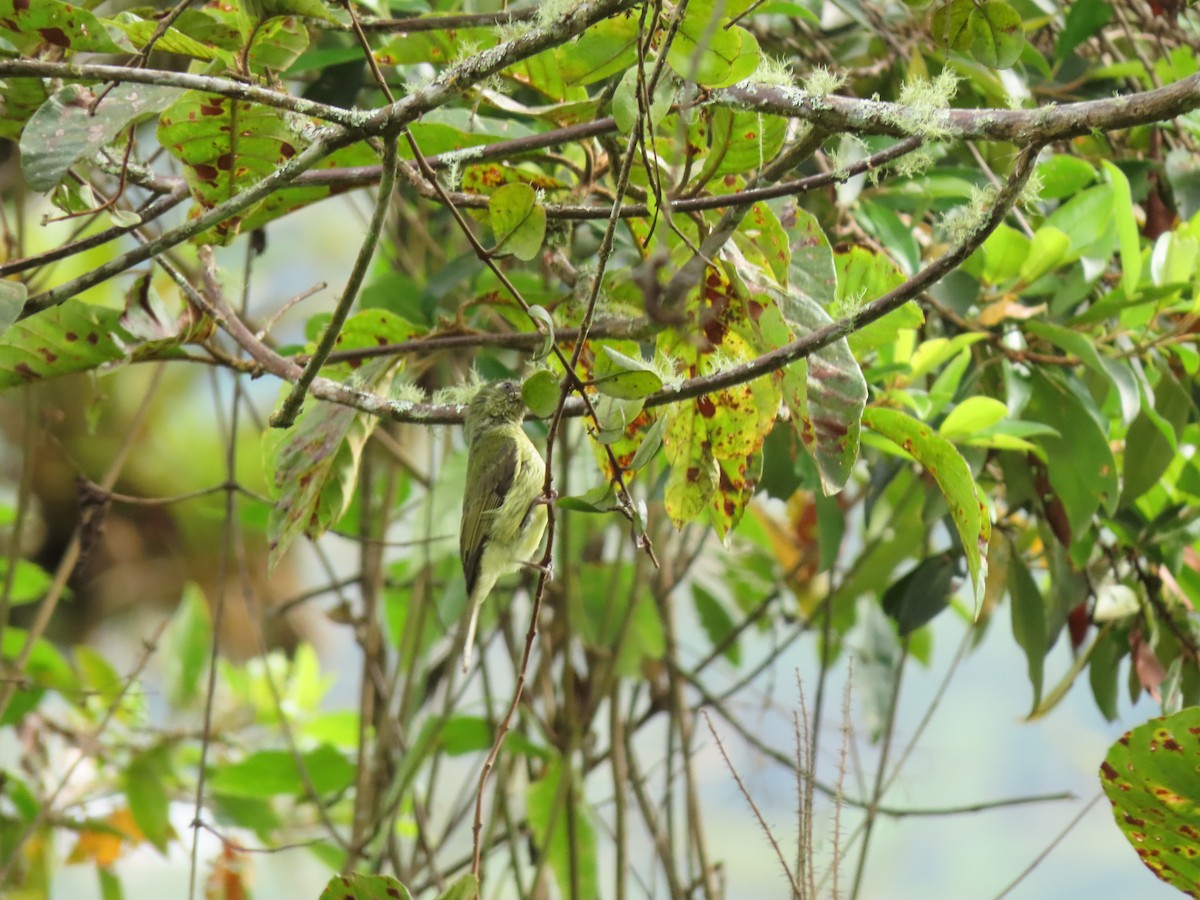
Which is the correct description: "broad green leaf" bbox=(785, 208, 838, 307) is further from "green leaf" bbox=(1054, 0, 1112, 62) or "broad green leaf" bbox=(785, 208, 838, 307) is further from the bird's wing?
"green leaf" bbox=(1054, 0, 1112, 62)

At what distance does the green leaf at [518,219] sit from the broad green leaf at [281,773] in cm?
135

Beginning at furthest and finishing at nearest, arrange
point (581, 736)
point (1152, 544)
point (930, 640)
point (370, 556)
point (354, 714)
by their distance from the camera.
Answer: point (354, 714), point (930, 640), point (370, 556), point (581, 736), point (1152, 544)

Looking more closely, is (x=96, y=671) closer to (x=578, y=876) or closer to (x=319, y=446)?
(x=578, y=876)

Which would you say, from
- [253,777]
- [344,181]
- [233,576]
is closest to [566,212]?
[344,181]

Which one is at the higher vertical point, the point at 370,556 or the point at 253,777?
the point at 370,556

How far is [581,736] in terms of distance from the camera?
1961 millimetres

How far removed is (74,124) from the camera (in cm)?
100

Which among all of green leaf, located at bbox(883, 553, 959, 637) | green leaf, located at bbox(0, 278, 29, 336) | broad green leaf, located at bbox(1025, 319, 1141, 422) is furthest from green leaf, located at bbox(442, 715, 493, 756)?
green leaf, located at bbox(0, 278, 29, 336)

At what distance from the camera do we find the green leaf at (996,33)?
106cm

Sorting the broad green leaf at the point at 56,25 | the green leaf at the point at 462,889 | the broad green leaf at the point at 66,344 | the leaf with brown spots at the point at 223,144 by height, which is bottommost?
the green leaf at the point at 462,889

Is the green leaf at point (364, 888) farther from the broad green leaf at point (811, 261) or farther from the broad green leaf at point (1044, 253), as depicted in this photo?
the broad green leaf at point (1044, 253)

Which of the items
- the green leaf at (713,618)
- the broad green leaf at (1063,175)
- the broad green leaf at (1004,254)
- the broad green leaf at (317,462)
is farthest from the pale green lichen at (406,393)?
the green leaf at (713,618)

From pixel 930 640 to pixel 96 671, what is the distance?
5.22 ft

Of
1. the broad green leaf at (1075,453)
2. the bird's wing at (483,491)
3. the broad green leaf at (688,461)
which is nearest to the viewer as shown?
the broad green leaf at (688,461)
